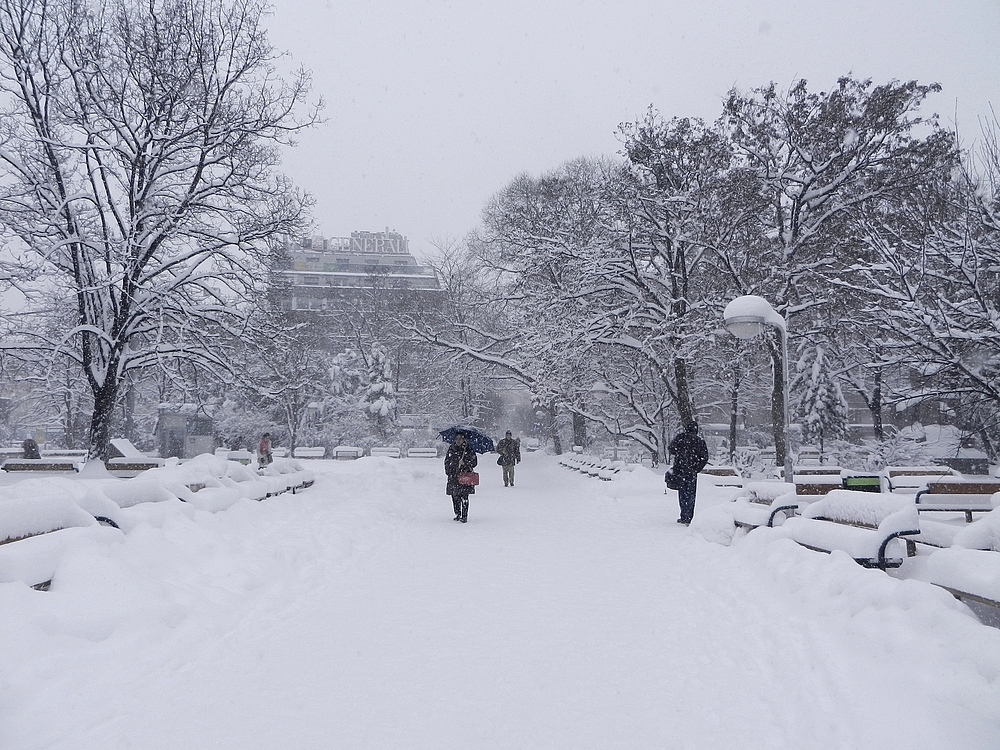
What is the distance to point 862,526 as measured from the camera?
7.46 m

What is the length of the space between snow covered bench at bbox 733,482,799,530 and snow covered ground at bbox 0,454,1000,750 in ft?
1.46

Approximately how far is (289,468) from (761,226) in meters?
16.7

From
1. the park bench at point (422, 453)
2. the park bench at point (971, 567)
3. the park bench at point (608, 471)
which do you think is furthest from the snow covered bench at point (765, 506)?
the park bench at point (422, 453)

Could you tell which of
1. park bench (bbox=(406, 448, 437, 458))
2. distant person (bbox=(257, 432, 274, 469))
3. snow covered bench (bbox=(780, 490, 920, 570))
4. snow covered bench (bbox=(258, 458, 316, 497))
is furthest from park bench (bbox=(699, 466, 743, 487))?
park bench (bbox=(406, 448, 437, 458))

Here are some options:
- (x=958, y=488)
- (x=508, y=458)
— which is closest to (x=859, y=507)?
(x=958, y=488)

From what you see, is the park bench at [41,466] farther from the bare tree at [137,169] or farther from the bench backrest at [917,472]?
the bench backrest at [917,472]

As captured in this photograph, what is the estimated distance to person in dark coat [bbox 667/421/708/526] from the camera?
12.8 meters

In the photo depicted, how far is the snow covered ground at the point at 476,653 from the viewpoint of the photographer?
3.86 meters

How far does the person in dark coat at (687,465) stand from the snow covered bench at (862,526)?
4334 mm

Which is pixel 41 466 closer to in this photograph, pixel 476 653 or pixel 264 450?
pixel 264 450

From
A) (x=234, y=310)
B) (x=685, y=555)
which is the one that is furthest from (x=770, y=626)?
(x=234, y=310)

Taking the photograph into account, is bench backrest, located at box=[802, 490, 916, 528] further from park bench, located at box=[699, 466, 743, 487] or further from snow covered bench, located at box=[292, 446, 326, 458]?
snow covered bench, located at box=[292, 446, 326, 458]

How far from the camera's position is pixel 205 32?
1962 cm

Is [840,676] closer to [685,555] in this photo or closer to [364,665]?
[364,665]
